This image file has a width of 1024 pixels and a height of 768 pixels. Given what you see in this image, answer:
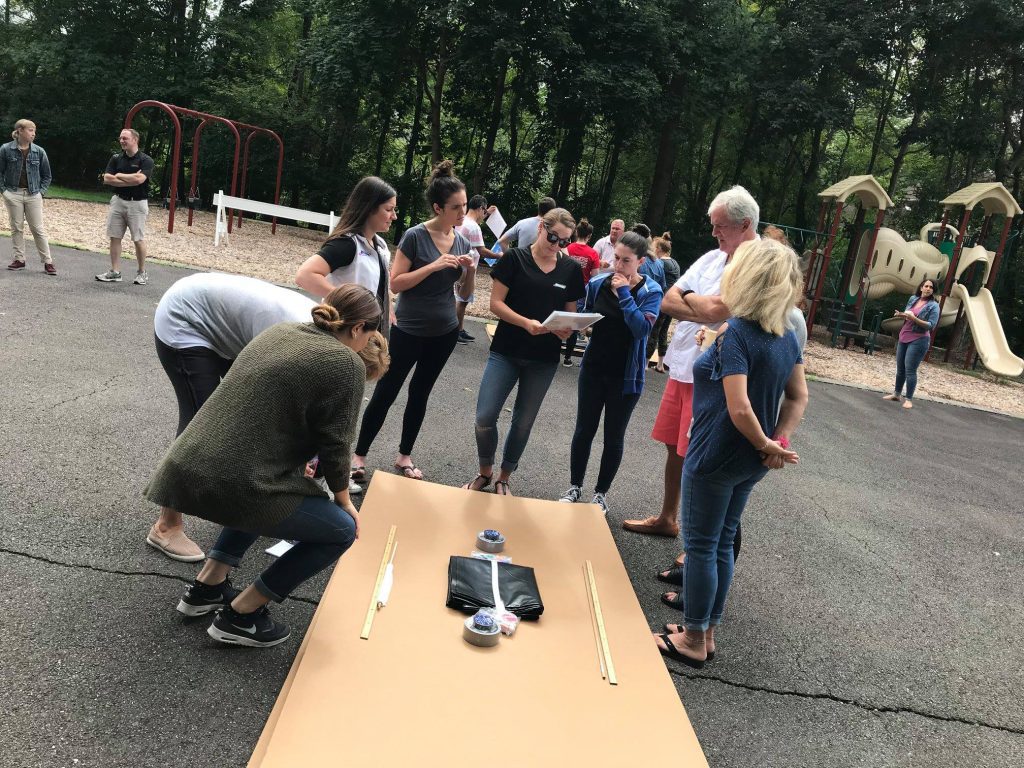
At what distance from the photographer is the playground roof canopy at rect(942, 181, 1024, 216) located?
15234 millimetres

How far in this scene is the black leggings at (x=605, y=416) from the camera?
Answer: 164 inches

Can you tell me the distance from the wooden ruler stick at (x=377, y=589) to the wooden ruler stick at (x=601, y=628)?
875mm

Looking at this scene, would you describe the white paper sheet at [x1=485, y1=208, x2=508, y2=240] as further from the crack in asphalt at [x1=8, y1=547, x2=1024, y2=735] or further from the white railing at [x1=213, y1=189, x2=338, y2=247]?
the crack in asphalt at [x1=8, y1=547, x2=1024, y2=735]

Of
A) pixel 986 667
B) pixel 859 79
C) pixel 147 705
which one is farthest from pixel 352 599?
pixel 859 79


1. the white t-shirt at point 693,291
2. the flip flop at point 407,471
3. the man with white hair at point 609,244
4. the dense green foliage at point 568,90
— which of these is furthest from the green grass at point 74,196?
the white t-shirt at point 693,291

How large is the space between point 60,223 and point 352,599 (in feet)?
41.3

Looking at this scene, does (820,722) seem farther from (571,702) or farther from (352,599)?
(352,599)

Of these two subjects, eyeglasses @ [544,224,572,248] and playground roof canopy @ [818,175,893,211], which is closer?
eyeglasses @ [544,224,572,248]

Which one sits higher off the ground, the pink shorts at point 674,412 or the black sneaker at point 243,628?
the pink shorts at point 674,412

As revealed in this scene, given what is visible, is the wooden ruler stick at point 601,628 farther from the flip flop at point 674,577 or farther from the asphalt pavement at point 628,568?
the flip flop at point 674,577

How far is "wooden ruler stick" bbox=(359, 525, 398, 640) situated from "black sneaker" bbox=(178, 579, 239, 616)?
0.52 metres

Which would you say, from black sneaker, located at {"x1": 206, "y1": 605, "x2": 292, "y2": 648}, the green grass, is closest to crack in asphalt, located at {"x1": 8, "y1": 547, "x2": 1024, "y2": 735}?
black sneaker, located at {"x1": 206, "y1": 605, "x2": 292, "y2": 648}

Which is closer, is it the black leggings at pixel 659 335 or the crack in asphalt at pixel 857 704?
the crack in asphalt at pixel 857 704

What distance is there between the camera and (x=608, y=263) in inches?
348
